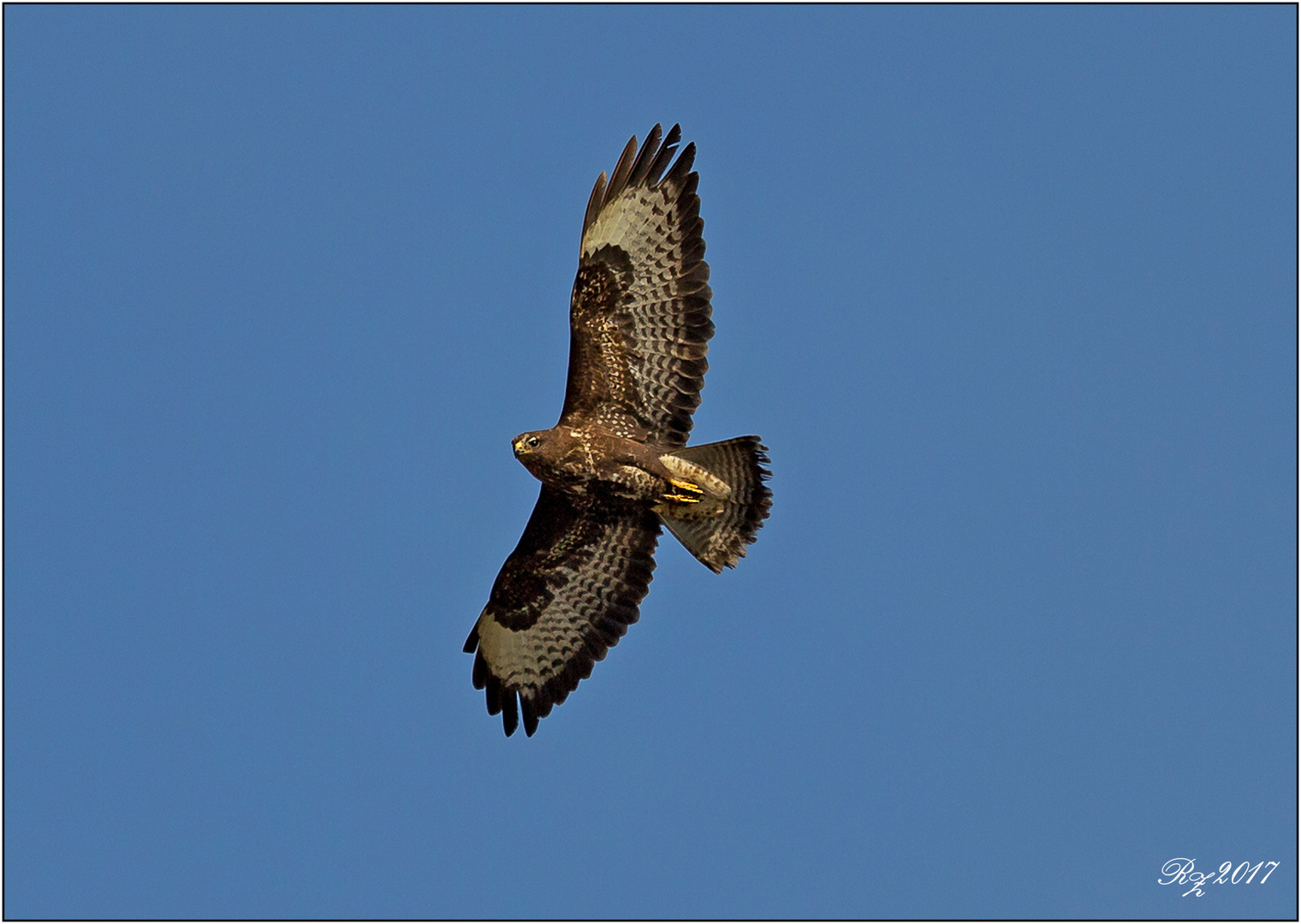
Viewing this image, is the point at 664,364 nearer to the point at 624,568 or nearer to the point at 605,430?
the point at 605,430

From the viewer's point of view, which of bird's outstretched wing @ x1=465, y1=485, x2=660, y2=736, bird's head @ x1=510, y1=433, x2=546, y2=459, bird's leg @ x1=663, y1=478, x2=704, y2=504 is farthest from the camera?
bird's outstretched wing @ x1=465, y1=485, x2=660, y2=736

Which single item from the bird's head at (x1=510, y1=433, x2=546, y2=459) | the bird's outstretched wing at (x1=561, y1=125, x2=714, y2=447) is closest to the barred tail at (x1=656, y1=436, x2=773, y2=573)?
the bird's outstretched wing at (x1=561, y1=125, x2=714, y2=447)

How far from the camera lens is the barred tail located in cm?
1320

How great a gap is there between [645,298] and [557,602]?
2.82 meters

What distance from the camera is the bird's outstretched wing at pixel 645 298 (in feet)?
43.4

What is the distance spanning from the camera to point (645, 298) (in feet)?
43.5

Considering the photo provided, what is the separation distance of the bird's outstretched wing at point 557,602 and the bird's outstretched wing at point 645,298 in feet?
3.31

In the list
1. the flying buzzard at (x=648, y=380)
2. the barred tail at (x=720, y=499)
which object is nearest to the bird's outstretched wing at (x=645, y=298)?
the flying buzzard at (x=648, y=380)

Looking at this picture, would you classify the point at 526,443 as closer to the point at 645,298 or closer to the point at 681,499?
the point at 681,499

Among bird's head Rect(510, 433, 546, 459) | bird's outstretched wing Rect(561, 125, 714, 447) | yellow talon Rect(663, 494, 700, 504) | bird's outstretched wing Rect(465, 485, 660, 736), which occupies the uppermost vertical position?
bird's outstretched wing Rect(561, 125, 714, 447)

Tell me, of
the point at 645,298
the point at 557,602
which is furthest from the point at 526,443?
the point at 557,602

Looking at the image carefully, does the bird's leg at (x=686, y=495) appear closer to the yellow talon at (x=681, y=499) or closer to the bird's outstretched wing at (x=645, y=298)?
the yellow talon at (x=681, y=499)

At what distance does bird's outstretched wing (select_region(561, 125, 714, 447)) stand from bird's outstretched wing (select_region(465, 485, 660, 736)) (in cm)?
101

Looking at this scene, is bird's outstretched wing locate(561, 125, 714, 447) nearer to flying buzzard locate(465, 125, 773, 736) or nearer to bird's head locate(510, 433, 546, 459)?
flying buzzard locate(465, 125, 773, 736)
